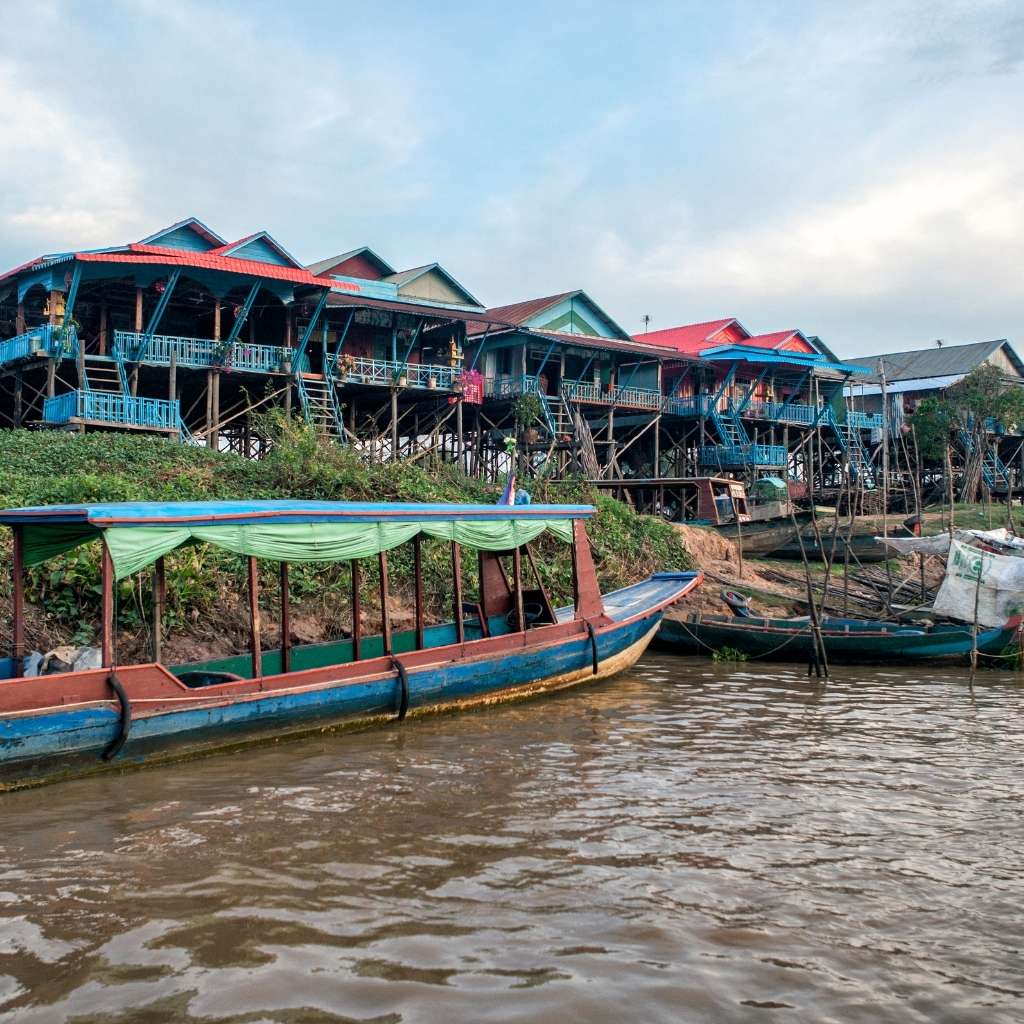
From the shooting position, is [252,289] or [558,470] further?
[558,470]

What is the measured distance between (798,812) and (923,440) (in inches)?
1231

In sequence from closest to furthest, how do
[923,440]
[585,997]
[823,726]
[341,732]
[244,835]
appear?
1. [585,997]
2. [244,835]
3. [341,732]
4. [823,726]
5. [923,440]

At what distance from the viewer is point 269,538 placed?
29.2ft

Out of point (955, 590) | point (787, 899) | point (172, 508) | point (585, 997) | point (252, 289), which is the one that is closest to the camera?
point (585, 997)

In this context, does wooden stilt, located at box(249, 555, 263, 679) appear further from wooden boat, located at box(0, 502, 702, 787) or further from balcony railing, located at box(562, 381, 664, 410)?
balcony railing, located at box(562, 381, 664, 410)

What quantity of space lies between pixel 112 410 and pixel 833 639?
1433 centimetres

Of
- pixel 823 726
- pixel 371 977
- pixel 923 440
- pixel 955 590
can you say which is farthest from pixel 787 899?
pixel 923 440

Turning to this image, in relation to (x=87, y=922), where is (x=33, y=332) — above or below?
above

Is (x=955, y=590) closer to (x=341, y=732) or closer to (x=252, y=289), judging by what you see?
(x=341, y=732)

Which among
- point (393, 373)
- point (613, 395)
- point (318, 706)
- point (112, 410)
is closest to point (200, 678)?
point (318, 706)

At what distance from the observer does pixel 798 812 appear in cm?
700

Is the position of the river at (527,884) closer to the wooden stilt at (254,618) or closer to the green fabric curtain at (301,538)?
the wooden stilt at (254,618)

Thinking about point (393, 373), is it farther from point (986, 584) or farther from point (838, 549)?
point (986, 584)

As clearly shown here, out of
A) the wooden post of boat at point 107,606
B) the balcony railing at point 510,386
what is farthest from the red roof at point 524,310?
the wooden post of boat at point 107,606
